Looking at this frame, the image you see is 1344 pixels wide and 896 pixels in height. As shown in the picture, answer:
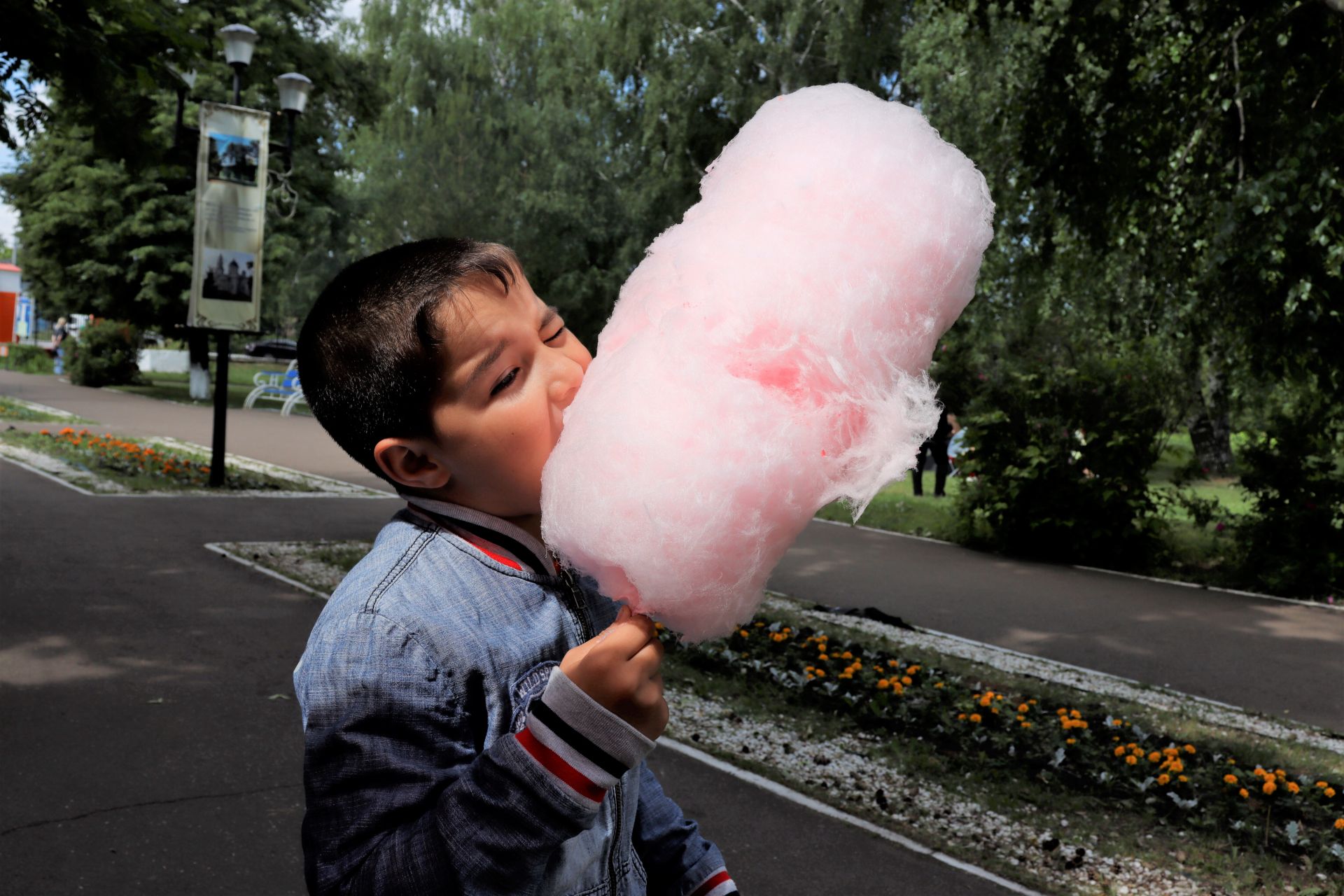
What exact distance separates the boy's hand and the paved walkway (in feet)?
21.1

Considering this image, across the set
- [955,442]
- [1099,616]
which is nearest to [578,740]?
[1099,616]

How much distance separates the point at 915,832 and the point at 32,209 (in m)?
32.4

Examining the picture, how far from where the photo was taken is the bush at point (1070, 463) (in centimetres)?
1150

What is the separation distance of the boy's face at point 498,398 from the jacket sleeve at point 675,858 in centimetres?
61

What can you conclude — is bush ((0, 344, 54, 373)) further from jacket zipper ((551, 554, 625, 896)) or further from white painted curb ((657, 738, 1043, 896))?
jacket zipper ((551, 554, 625, 896))

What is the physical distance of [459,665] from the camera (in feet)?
4.43

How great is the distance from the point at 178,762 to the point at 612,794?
12.2ft

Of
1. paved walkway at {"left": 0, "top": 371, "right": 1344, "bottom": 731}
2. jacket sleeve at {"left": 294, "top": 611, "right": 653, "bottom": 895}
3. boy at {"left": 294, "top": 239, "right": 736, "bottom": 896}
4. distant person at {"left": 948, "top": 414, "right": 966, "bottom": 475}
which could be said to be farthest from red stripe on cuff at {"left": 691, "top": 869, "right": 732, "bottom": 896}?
distant person at {"left": 948, "top": 414, "right": 966, "bottom": 475}

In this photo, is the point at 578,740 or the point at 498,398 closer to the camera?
the point at 578,740

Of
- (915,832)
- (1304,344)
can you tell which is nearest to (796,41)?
(1304,344)

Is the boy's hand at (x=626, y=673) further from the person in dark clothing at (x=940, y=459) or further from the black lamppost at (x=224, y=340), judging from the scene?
the person in dark clothing at (x=940, y=459)

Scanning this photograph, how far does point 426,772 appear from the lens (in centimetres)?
131

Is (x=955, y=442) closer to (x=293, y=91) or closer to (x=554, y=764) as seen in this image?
(x=293, y=91)

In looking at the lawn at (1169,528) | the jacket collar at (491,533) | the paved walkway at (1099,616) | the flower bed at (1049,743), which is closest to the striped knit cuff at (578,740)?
the jacket collar at (491,533)
